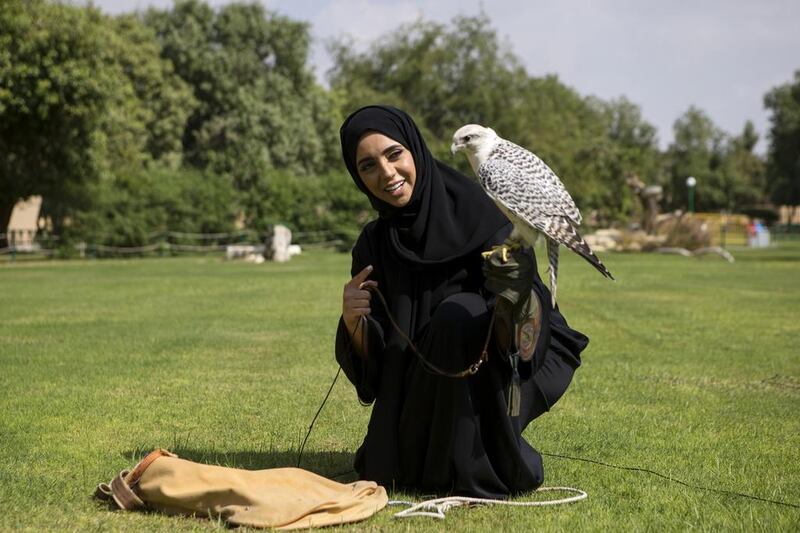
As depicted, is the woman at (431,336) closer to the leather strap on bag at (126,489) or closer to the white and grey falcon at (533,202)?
the white and grey falcon at (533,202)

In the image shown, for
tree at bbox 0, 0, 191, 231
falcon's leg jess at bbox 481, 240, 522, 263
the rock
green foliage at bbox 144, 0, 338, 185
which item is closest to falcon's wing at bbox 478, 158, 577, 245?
falcon's leg jess at bbox 481, 240, 522, 263

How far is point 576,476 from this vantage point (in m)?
5.00

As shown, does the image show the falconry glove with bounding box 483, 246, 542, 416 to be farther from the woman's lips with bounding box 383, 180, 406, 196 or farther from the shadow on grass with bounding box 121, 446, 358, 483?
the shadow on grass with bounding box 121, 446, 358, 483

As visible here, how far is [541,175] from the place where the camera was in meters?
4.36

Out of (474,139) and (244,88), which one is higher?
(244,88)

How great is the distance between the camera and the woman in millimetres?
4406

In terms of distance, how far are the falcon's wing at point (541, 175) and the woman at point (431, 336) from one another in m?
0.25

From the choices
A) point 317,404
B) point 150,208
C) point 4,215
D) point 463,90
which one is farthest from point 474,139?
point 463,90

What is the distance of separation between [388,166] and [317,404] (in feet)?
10.2

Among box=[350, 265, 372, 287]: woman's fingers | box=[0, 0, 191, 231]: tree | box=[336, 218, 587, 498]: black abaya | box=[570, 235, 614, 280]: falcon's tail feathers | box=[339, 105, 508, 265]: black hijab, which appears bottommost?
box=[336, 218, 587, 498]: black abaya

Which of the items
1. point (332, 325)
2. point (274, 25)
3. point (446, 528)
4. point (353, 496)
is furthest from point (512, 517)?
point (274, 25)

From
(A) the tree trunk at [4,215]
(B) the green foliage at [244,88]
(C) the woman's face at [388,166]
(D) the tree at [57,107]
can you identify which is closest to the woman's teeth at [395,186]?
(C) the woman's face at [388,166]

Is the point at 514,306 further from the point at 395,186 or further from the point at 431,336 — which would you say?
the point at 395,186

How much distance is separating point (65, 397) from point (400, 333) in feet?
12.3
